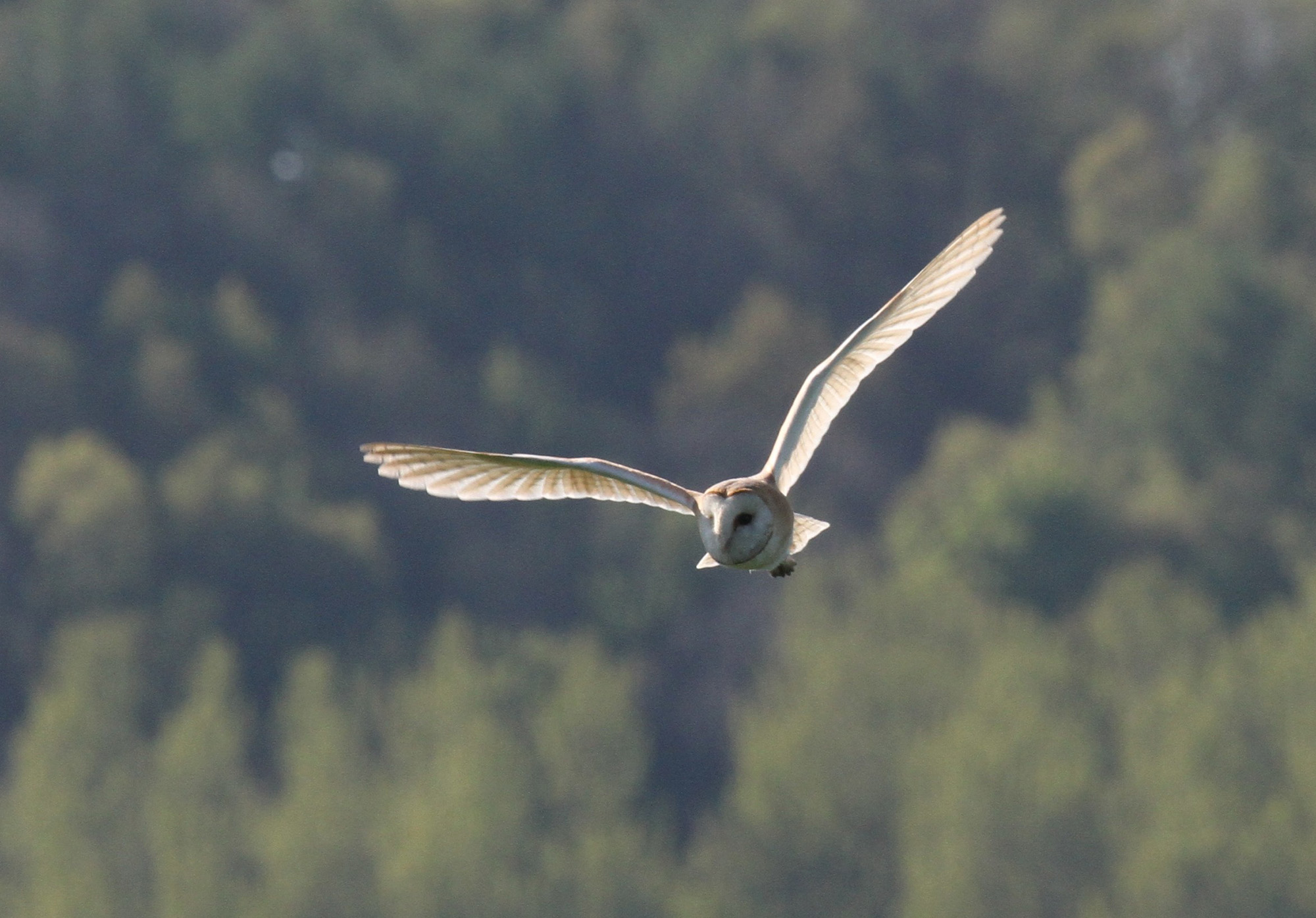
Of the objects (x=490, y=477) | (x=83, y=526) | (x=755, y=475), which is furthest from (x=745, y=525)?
(x=83, y=526)

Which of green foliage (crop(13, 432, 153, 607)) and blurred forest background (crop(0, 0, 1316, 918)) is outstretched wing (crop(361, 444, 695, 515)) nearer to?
blurred forest background (crop(0, 0, 1316, 918))

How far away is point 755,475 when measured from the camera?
9242mm

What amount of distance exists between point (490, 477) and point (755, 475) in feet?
3.07

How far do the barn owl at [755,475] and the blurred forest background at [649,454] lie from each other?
1586 inches

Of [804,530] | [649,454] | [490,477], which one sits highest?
[649,454]

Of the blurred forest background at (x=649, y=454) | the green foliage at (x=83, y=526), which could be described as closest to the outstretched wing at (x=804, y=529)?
the blurred forest background at (x=649, y=454)

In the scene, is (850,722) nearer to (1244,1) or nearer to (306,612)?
(306,612)

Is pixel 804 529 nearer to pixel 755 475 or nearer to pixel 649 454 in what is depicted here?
pixel 755 475

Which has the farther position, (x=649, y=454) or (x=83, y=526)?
(x=649, y=454)

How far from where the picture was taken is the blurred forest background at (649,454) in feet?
169

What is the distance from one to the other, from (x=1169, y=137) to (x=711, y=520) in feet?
255

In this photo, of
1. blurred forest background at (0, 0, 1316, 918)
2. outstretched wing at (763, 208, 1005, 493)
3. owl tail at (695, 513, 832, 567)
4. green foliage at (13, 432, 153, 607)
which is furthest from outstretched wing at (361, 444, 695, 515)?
green foliage at (13, 432, 153, 607)

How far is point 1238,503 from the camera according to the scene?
69.1m

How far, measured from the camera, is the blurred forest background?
5159 cm
